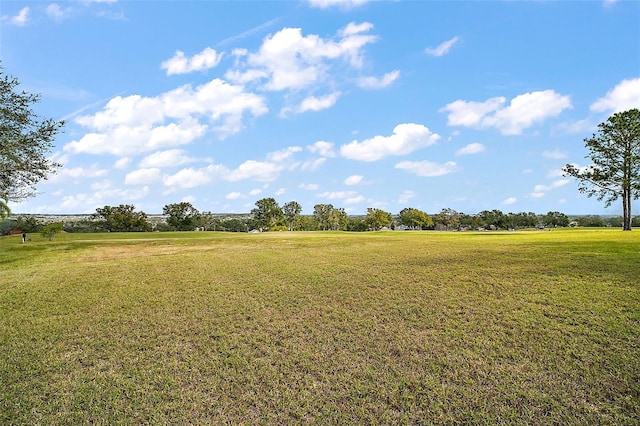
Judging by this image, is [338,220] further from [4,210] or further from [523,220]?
[4,210]

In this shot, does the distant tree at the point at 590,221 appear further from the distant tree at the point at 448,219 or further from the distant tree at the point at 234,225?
the distant tree at the point at 234,225

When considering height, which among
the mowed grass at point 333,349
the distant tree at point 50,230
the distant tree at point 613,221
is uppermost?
the distant tree at point 613,221

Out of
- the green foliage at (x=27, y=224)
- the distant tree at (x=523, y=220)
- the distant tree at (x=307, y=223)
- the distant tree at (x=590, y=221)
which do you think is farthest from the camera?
the distant tree at (x=307, y=223)

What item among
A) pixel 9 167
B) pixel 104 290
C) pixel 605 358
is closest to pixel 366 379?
pixel 605 358

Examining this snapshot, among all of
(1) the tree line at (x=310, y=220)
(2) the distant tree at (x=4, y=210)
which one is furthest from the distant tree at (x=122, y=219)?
(2) the distant tree at (x=4, y=210)

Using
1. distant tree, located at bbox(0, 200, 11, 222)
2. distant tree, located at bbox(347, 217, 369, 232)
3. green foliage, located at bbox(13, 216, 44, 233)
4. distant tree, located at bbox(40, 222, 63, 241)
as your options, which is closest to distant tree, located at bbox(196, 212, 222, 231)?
green foliage, located at bbox(13, 216, 44, 233)

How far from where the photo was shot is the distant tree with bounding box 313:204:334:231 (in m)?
79.5

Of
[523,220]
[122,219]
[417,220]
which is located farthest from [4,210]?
[523,220]

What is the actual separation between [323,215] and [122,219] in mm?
39509

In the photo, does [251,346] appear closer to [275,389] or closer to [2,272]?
[275,389]

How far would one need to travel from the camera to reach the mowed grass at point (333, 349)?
4062 mm

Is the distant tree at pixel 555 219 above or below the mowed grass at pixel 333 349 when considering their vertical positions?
above

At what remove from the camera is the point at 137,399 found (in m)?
→ 4.32

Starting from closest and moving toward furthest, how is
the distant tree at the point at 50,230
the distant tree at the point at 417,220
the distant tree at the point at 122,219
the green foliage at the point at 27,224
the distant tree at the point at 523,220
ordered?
the distant tree at the point at 50,230
the green foliage at the point at 27,224
the distant tree at the point at 122,219
the distant tree at the point at 523,220
the distant tree at the point at 417,220
